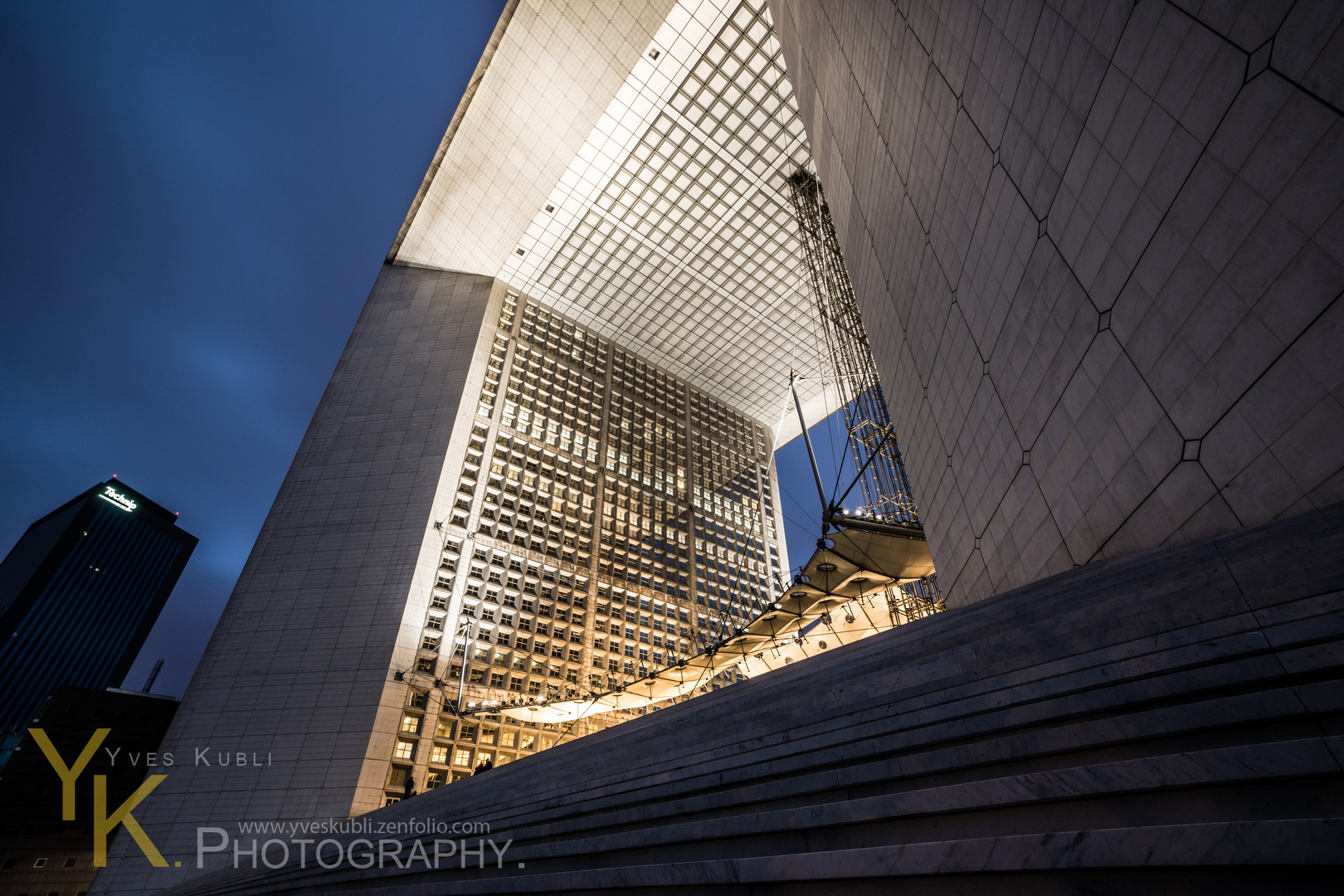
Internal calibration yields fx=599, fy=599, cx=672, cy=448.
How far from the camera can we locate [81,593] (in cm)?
8375

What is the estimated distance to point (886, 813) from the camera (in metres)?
2.71

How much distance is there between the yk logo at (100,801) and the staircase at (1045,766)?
22.7 m

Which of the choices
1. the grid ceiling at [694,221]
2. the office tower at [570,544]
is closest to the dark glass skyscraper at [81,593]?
the office tower at [570,544]

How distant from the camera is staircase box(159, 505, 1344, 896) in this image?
1.83 m

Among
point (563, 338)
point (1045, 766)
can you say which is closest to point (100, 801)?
point (563, 338)

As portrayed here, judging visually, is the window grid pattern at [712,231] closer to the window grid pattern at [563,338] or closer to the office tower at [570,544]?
the window grid pattern at [563,338]

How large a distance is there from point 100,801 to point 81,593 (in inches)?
3222

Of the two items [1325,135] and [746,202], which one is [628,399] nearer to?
[746,202]

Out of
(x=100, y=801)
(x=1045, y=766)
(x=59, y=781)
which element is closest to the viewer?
(x=1045, y=766)

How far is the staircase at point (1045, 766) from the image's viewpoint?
1.83 metres

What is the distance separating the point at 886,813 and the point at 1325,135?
4.34m

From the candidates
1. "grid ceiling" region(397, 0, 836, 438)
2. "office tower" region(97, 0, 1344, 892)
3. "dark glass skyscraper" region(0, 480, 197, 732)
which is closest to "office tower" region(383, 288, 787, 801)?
"office tower" region(97, 0, 1344, 892)

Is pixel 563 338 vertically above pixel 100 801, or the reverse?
pixel 563 338

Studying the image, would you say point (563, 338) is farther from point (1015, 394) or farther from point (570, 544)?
point (1015, 394)
